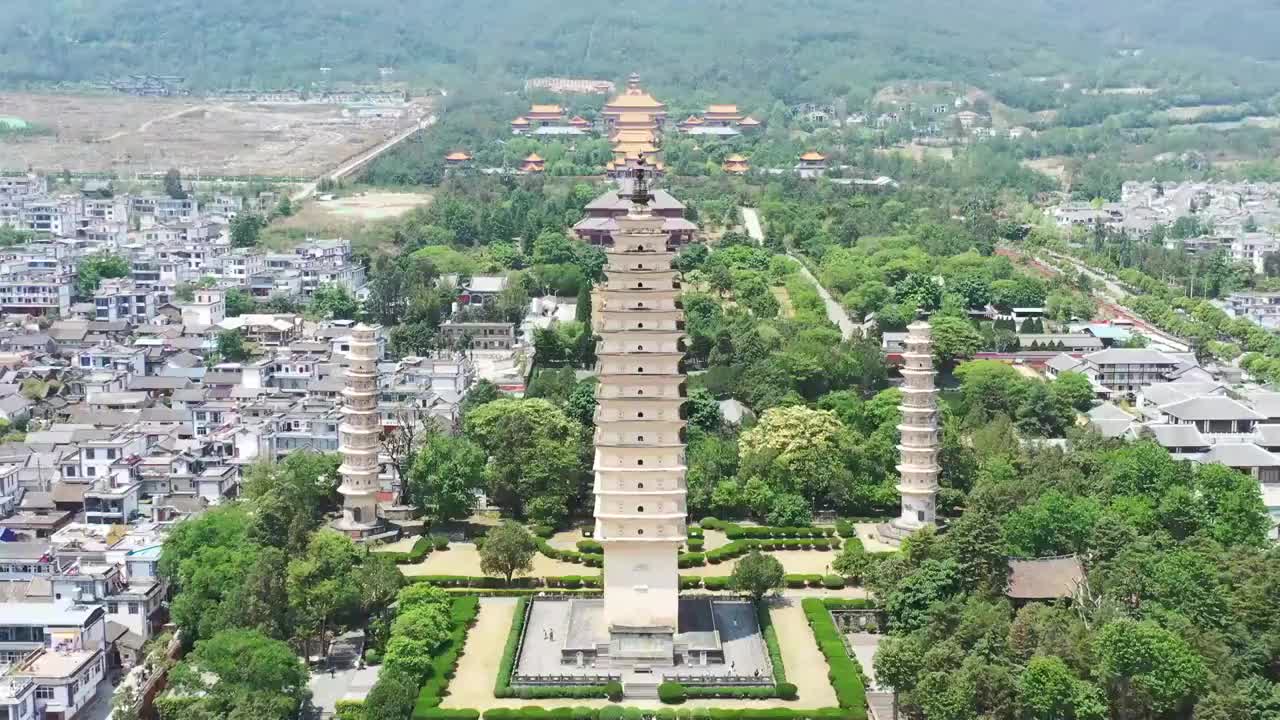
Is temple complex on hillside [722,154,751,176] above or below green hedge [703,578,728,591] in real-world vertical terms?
above

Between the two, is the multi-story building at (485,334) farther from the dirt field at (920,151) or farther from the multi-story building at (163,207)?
the dirt field at (920,151)

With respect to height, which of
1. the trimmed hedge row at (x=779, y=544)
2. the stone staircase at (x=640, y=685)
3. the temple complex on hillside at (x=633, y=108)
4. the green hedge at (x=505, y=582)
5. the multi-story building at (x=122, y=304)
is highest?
the temple complex on hillside at (x=633, y=108)

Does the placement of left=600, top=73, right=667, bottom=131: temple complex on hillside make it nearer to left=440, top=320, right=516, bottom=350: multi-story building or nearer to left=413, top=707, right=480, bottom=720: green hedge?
left=440, top=320, right=516, bottom=350: multi-story building

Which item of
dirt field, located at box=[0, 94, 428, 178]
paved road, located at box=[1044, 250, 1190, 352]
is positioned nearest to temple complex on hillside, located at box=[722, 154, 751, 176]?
paved road, located at box=[1044, 250, 1190, 352]

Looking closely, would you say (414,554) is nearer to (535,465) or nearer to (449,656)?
(535,465)

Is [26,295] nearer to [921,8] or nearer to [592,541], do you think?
[592,541]

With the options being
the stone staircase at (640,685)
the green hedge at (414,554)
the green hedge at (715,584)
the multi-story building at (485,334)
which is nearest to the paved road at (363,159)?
the multi-story building at (485,334)
